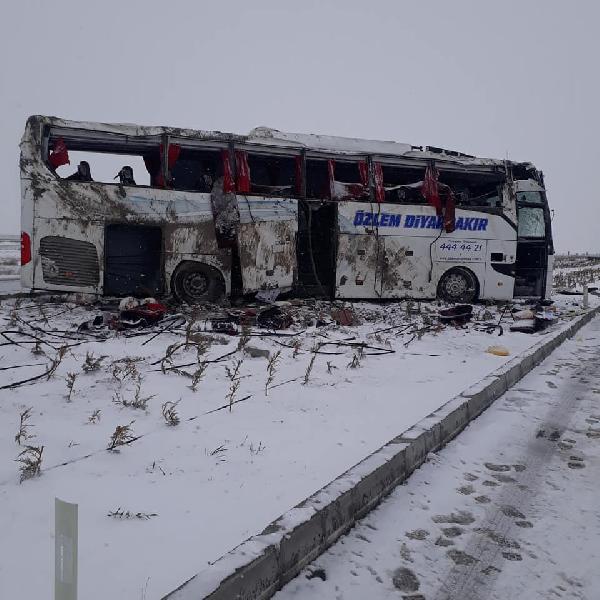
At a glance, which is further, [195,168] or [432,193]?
[432,193]

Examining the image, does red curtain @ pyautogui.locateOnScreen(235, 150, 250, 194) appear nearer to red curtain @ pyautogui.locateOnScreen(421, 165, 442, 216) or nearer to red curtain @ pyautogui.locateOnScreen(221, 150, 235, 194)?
red curtain @ pyautogui.locateOnScreen(221, 150, 235, 194)

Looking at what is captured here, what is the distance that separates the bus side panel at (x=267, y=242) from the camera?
8.54 meters

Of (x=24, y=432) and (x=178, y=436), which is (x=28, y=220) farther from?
(x=178, y=436)

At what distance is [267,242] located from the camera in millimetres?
8695

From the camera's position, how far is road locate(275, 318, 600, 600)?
1.85m

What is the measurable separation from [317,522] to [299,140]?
26.8ft

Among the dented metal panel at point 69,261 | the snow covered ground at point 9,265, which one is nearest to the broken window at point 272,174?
the dented metal panel at point 69,261

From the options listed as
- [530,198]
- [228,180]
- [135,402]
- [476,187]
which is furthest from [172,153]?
[530,198]

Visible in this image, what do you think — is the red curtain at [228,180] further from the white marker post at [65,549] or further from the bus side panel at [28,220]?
the white marker post at [65,549]

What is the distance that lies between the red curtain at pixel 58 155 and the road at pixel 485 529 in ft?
24.3

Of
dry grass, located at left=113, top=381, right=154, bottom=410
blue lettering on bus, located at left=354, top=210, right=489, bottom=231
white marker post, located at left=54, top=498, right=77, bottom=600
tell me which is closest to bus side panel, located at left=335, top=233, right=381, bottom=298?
blue lettering on bus, located at left=354, top=210, right=489, bottom=231

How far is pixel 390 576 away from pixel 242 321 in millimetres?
5379

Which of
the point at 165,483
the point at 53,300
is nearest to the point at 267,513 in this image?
the point at 165,483

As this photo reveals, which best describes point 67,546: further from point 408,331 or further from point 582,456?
point 408,331
